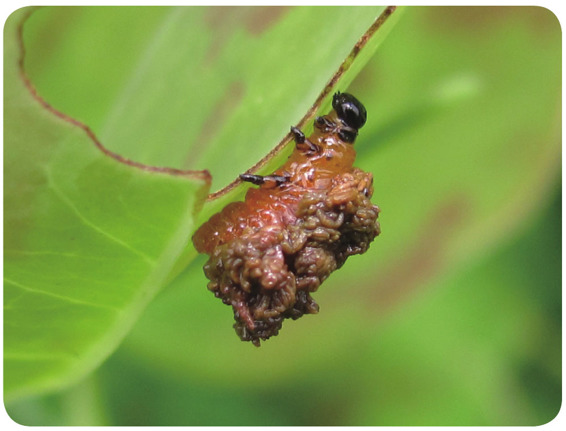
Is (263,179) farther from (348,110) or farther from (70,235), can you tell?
(70,235)

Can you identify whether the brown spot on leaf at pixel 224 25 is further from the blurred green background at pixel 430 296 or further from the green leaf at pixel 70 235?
the blurred green background at pixel 430 296

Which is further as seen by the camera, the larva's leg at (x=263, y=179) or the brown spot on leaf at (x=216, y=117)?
the brown spot on leaf at (x=216, y=117)

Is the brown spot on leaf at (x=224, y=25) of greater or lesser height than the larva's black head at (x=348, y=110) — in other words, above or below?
below

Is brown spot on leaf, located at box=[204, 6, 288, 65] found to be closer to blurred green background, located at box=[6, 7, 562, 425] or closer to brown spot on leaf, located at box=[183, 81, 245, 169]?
brown spot on leaf, located at box=[183, 81, 245, 169]

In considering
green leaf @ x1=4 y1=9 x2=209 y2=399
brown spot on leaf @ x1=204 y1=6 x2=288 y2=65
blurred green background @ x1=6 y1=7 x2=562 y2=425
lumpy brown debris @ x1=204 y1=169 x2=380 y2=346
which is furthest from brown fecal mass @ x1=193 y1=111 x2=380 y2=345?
blurred green background @ x1=6 y1=7 x2=562 y2=425

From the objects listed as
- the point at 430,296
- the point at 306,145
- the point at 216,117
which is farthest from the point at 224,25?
the point at 430,296

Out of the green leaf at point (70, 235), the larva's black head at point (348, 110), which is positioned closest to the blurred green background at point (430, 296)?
the larva's black head at point (348, 110)
